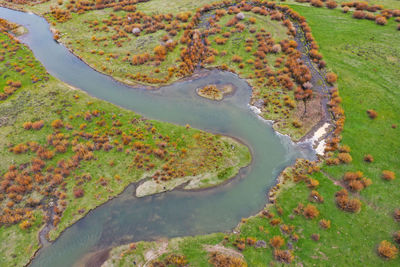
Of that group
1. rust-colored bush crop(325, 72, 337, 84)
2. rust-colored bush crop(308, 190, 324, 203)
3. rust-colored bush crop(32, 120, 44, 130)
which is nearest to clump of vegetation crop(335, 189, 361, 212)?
rust-colored bush crop(308, 190, 324, 203)

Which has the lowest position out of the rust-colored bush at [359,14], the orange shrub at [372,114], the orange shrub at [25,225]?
the orange shrub at [25,225]

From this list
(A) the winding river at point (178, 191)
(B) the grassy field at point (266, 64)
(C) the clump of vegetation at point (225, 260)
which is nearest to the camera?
(C) the clump of vegetation at point (225, 260)

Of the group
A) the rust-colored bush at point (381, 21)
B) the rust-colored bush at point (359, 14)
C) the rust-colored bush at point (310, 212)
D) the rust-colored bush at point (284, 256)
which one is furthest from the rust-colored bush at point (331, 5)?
the rust-colored bush at point (284, 256)

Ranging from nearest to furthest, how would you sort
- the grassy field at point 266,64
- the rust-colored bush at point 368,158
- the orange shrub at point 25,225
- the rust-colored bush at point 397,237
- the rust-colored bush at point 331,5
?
the rust-colored bush at point 397,237
the orange shrub at point 25,225
the rust-colored bush at point 368,158
the grassy field at point 266,64
the rust-colored bush at point 331,5

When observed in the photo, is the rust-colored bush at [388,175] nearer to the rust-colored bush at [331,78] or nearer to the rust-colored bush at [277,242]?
the rust-colored bush at [277,242]

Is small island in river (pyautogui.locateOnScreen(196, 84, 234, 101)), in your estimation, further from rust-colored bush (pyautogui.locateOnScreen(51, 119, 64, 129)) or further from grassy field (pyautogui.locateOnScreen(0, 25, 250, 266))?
rust-colored bush (pyautogui.locateOnScreen(51, 119, 64, 129))

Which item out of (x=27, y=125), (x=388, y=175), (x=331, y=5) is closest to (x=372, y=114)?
(x=388, y=175)

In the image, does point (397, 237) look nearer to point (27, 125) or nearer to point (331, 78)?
point (331, 78)
